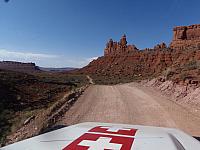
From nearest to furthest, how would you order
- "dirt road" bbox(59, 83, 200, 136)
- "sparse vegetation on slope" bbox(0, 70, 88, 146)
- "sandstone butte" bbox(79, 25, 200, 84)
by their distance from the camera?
"dirt road" bbox(59, 83, 200, 136) → "sparse vegetation on slope" bbox(0, 70, 88, 146) → "sandstone butte" bbox(79, 25, 200, 84)

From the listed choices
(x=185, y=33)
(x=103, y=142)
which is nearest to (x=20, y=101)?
(x=103, y=142)

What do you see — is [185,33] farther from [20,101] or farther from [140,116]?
[140,116]

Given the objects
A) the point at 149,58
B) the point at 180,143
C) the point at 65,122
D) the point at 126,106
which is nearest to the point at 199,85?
the point at 126,106

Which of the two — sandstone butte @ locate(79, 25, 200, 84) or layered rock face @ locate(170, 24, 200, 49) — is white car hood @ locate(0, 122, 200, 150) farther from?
layered rock face @ locate(170, 24, 200, 49)

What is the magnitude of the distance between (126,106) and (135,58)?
273 ft

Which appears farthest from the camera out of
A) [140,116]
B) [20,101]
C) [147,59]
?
[147,59]

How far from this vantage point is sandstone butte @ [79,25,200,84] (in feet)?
253

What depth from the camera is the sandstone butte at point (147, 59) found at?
7706 cm

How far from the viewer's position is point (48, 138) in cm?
284

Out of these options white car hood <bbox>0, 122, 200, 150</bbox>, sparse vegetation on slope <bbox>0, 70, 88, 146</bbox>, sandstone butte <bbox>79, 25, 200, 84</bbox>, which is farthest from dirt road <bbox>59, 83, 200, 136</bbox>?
sandstone butte <bbox>79, 25, 200, 84</bbox>

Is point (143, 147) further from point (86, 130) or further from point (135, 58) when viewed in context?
point (135, 58)

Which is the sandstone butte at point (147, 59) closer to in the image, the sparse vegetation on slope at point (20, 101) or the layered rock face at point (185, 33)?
the layered rock face at point (185, 33)

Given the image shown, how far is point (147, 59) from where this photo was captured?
91125mm

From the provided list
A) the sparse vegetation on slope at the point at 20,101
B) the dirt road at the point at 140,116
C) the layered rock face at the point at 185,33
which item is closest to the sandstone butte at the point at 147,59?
the layered rock face at the point at 185,33
